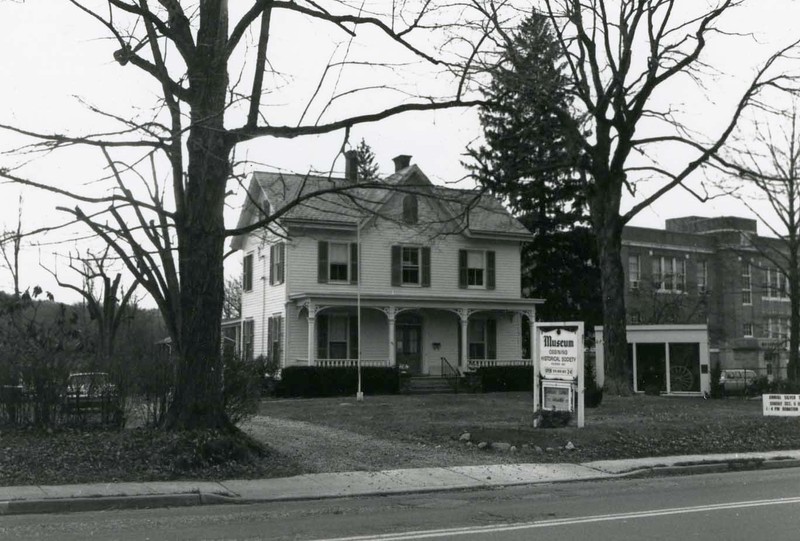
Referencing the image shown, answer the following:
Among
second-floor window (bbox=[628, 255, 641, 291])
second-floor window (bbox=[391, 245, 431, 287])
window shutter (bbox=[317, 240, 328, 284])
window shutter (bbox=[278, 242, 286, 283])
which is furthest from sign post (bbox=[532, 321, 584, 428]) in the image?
second-floor window (bbox=[628, 255, 641, 291])

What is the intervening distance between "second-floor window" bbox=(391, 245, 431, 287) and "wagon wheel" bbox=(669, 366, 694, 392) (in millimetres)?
10619

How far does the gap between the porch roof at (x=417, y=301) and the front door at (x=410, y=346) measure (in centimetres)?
197

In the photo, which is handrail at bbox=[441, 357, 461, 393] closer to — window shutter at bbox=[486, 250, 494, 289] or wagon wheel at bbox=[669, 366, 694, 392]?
window shutter at bbox=[486, 250, 494, 289]

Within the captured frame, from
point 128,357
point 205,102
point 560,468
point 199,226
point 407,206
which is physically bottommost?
point 560,468

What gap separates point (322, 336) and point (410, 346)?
407 centimetres

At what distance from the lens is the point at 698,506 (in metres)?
10.5

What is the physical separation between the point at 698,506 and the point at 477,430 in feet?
23.2

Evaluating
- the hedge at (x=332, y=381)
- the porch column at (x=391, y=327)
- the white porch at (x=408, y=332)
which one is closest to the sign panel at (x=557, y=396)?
the hedge at (x=332, y=381)

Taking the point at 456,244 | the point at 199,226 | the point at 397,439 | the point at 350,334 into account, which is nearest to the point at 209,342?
the point at 199,226

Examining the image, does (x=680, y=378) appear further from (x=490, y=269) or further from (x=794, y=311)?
(x=490, y=269)

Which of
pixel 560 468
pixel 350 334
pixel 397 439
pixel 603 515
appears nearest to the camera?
pixel 603 515

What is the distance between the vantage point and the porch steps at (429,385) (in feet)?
116

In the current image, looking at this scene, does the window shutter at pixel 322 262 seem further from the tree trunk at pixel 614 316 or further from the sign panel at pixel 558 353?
the sign panel at pixel 558 353

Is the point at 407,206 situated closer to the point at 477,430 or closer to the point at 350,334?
the point at 350,334
